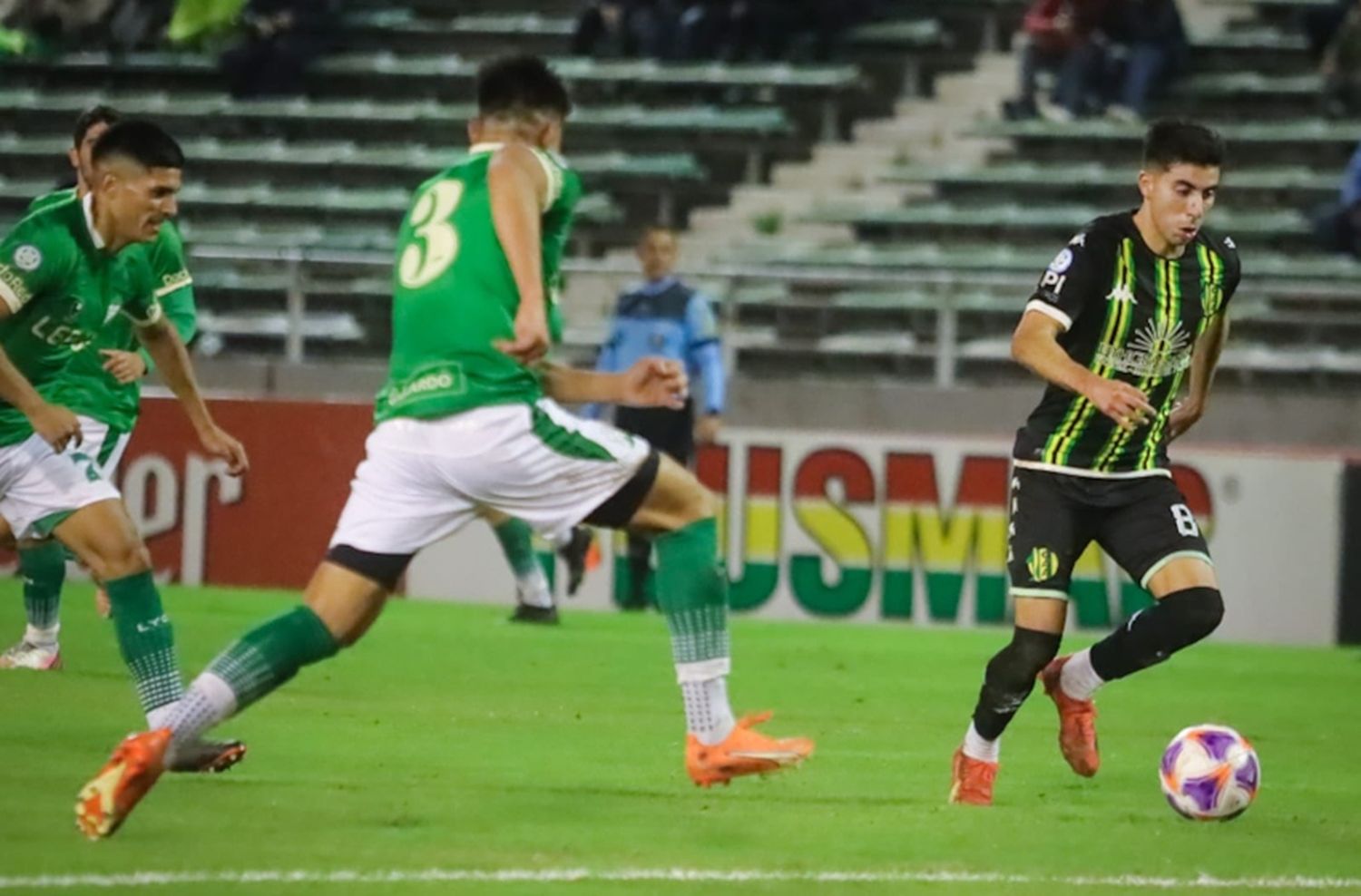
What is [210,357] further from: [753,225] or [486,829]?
[486,829]

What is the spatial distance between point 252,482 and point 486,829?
1054cm

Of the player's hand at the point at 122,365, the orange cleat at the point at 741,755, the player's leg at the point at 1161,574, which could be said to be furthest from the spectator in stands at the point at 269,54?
the orange cleat at the point at 741,755

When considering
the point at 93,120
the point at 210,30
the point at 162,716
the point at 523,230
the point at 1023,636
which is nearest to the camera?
the point at 523,230

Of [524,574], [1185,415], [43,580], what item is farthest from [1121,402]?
[524,574]

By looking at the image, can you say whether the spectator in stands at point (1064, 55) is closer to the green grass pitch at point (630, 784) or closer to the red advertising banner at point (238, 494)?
the red advertising banner at point (238, 494)

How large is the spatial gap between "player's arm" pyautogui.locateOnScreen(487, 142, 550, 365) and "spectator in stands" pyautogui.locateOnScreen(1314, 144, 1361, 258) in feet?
40.6

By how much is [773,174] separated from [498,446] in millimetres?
15436

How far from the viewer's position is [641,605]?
53.9ft

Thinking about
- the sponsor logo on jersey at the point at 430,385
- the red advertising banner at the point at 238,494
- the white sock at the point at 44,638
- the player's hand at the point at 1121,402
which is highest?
the sponsor logo on jersey at the point at 430,385

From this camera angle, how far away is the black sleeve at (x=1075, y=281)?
26.3 feet

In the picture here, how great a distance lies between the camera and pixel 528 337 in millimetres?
6883

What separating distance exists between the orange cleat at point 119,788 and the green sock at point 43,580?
15.5ft

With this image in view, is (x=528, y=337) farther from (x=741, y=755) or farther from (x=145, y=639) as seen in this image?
(x=145, y=639)

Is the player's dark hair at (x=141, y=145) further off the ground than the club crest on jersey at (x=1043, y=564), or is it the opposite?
the player's dark hair at (x=141, y=145)
